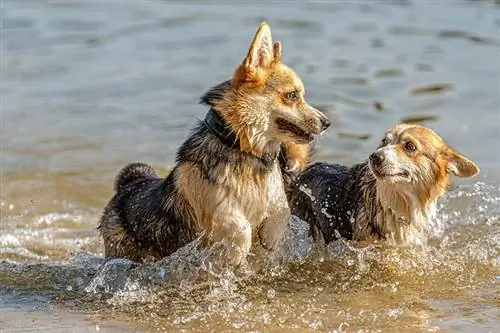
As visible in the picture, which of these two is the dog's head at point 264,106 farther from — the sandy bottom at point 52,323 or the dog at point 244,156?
the sandy bottom at point 52,323

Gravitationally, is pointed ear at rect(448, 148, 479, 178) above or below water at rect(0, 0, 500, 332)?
above

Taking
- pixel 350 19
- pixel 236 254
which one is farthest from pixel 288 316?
pixel 350 19

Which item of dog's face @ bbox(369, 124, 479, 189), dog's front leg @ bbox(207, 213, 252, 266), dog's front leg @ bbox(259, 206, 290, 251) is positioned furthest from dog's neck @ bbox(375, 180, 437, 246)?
dog's front leg @ bbox(207, 213, 252, 266)

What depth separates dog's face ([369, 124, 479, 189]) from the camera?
22.8ft

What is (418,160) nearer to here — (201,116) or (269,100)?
(269,100)

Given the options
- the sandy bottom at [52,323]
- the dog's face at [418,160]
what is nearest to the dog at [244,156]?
the dog's face at [418,160]

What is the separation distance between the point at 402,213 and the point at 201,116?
4.76 m

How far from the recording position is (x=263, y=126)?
671 cm

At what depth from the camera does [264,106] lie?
6711 mm

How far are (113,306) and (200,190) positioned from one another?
93cm

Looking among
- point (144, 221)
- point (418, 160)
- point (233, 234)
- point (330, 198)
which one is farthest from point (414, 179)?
point (144, 221)

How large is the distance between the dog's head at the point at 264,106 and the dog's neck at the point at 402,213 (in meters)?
0.73

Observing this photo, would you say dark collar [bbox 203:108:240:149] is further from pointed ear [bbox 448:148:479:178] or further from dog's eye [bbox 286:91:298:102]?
pointed ear [bbox 448:148:479:178]

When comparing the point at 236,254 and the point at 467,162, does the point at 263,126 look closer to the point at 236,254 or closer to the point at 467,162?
the point at 236,254
